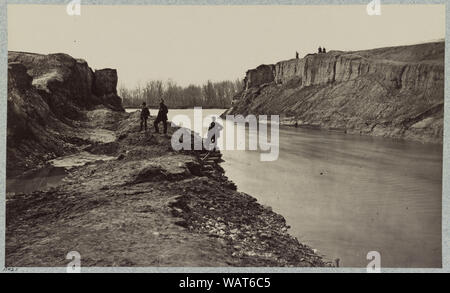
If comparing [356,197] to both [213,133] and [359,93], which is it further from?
[359,93]

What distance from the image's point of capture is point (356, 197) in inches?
574

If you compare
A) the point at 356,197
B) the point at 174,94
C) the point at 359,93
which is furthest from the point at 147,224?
the point at 359,93

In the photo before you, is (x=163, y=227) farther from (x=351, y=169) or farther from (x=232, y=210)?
(x=351, y=169)

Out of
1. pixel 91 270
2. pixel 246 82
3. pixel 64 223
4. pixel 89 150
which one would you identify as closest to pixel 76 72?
pixel 89 150

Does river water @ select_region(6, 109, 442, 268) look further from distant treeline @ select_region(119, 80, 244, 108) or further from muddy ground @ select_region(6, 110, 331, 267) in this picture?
distant treeline @ select_region(119, 80, 244, 108)

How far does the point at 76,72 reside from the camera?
3061 cm

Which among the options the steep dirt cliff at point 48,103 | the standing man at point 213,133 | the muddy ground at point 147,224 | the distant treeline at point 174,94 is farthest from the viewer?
the distant treeline at point 174,94

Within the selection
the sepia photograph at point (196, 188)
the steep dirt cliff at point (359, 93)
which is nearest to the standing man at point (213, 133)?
the sepia photograph at point (196, 188)

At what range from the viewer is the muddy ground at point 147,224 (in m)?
7.72

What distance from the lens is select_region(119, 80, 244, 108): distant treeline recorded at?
20.5 m

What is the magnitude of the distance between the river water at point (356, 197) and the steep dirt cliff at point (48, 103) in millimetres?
8036

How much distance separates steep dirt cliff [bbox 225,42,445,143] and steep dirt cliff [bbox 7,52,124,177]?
14.7 metres

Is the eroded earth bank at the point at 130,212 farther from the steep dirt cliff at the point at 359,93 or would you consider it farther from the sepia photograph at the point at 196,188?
the steep dirt cliff at the point at 359,93

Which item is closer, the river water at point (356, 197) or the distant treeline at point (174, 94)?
the river water at point (356, 197)
